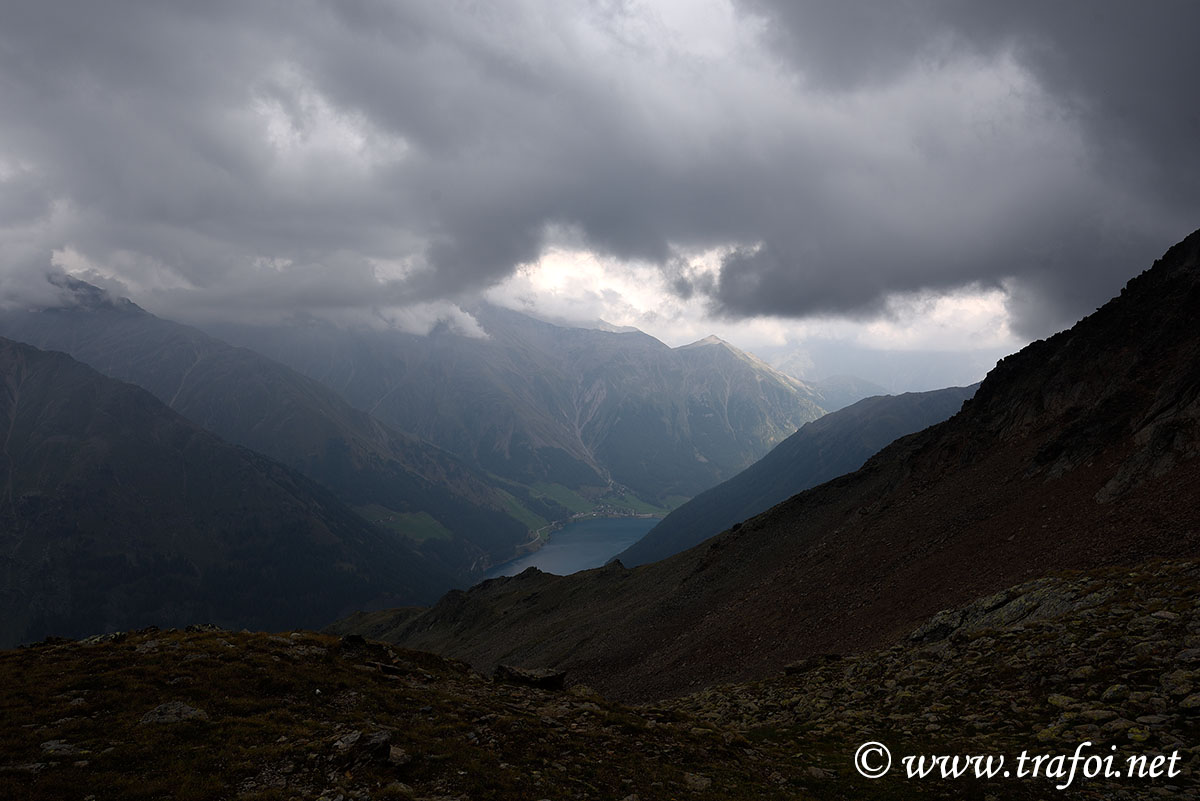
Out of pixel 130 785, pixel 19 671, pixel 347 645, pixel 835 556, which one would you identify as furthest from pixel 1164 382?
pixel 19 671

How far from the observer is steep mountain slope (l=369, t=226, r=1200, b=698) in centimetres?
4100

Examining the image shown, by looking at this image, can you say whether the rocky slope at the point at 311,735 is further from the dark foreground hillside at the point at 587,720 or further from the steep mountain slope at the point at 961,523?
the steep mountain slope at the point at 961,523

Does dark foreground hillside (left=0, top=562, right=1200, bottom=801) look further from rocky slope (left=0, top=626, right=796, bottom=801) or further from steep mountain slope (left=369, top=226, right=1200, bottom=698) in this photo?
steep mountain slope (left=369, top=226, right=1200, bottom=698)

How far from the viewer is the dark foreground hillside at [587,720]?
657 inches

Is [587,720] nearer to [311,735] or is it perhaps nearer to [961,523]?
[311,735]

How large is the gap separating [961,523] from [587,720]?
159ft

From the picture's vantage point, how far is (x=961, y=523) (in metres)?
55.6

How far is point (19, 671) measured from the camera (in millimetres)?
23938

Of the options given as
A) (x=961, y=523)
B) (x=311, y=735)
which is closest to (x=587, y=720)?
(x=311, y=735)

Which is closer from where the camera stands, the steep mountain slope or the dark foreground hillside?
the dark foreground hillside

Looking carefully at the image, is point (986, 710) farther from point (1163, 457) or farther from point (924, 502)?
point (924, 502)

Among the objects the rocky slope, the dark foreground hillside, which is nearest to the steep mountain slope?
the dark foreground hillside

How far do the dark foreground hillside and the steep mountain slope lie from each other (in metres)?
12.1

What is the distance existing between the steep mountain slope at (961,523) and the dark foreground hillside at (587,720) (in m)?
12.1
